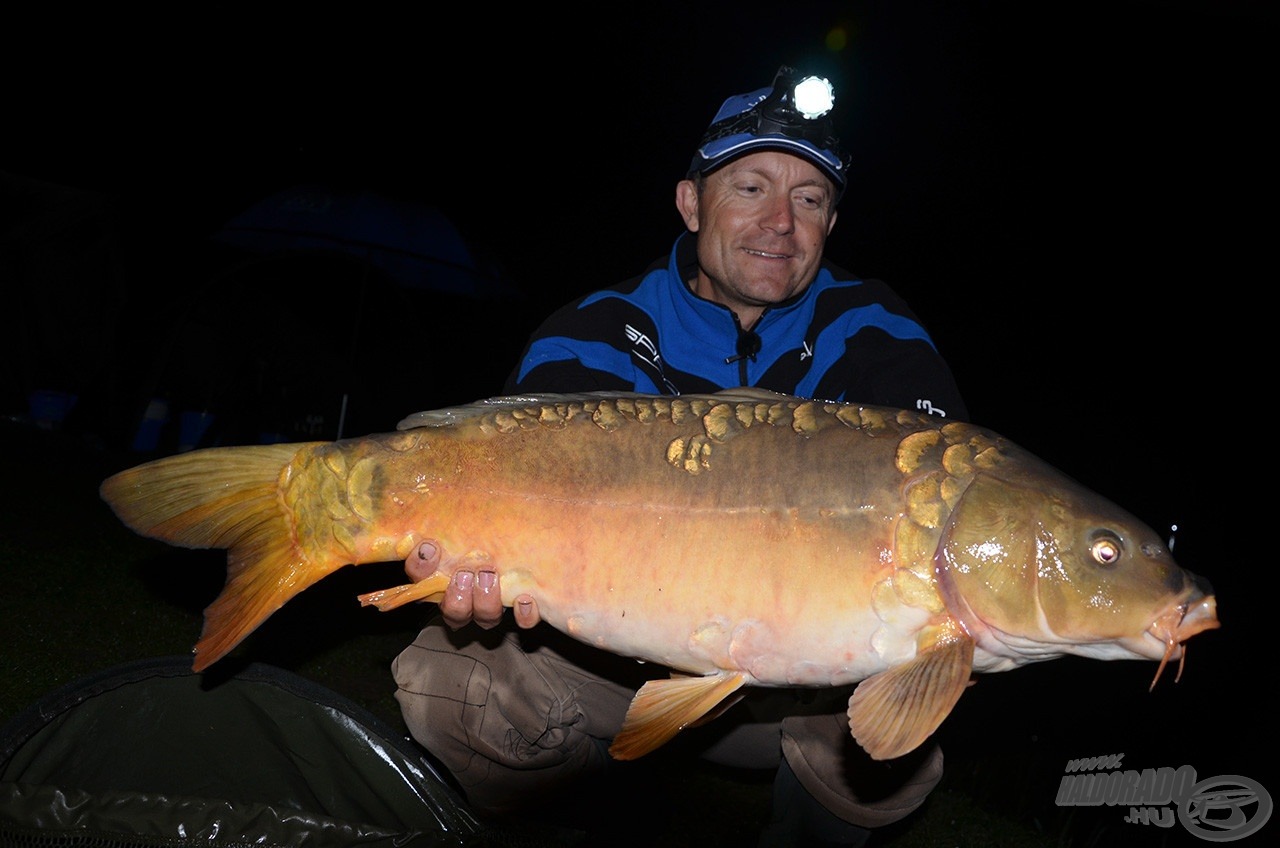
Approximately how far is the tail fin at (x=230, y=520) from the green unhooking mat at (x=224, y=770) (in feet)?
1.58

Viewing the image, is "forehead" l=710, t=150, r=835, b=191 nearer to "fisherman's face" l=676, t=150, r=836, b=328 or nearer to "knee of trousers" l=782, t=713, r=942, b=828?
"fisherman's face" l=676, t=150, r=836, b=328

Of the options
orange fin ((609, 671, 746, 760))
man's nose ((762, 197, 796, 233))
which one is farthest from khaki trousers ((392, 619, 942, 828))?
man's nose ((762, 197, 796, 233))

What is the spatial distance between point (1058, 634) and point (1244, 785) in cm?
235

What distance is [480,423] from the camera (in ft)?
4.98

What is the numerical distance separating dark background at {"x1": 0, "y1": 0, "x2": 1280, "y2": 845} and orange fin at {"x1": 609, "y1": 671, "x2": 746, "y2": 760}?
525 cm

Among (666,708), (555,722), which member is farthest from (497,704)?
(666,708)

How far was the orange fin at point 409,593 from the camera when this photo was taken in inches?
57.6

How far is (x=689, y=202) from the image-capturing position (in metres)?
2.47

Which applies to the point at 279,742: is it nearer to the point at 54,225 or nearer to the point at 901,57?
the point at 54,225

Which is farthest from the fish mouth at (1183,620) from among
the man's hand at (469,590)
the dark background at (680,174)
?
the dark background at (680,174)

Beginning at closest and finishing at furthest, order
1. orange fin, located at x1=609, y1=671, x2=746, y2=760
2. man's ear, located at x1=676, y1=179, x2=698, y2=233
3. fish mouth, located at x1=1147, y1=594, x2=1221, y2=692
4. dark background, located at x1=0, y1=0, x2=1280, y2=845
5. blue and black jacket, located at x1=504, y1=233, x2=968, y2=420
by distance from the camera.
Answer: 1. fish mouth, located at x1=1147, y1=594, x2=1221, y2=692
2. orange fin, located at x1=609, y1=671, x2=746, y2=760
3. blue and black jacket, located at x1=504, y1=233, x2=968, y2=420
4. man's ear, located at x1=676, y1=179, x2=698, y2=233
5. dark background, located at x1=0, y1=0, x2=1280, y2=845

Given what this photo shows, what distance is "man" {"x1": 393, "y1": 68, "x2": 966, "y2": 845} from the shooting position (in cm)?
190

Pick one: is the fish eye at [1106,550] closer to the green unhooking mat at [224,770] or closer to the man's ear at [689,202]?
the green unhooking mat at [224,770]

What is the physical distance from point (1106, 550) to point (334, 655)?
2320 mm
